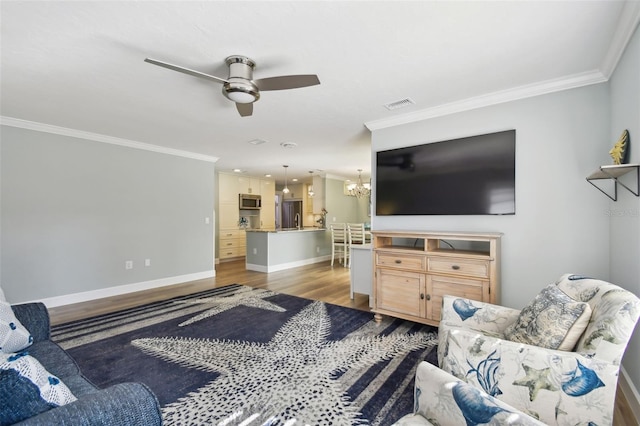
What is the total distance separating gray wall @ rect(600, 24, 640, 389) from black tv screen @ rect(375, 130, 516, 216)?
28.1 inches

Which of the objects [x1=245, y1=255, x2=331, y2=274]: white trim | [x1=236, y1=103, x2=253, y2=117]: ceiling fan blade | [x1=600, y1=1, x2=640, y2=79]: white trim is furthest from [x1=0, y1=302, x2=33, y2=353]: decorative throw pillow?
[x1=245, y1=255, x2=331, y2=274]: white trim

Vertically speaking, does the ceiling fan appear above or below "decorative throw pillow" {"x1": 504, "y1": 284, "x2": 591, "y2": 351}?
above

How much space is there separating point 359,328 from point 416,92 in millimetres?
2486

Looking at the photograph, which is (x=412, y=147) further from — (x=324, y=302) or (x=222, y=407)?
(x=222, y=407)

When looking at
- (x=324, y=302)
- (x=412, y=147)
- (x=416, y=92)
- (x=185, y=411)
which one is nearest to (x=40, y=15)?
(x=185, y=411)

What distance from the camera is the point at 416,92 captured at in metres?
2.79

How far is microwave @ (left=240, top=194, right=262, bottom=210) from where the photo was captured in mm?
8273

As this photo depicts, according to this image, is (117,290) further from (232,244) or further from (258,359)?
(232,244)

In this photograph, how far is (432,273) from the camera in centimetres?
281

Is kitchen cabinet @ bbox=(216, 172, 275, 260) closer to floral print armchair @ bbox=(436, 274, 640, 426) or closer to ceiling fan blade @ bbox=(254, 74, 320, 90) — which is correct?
ceiling fan blade @ bbox=(254, 74, 320, 90)

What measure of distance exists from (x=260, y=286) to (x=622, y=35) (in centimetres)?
492

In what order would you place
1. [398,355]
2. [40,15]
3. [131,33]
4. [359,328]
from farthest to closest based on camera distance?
[359,328] < [398,355] < [131,33] < [40,15]

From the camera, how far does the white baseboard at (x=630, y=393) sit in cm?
171

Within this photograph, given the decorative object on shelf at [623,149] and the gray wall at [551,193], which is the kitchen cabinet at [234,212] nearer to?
the gray wall at [551,193]
